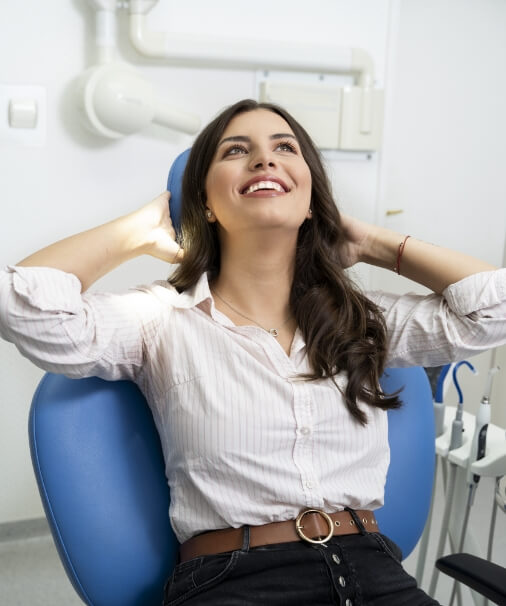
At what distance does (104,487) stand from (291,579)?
342 millimetres

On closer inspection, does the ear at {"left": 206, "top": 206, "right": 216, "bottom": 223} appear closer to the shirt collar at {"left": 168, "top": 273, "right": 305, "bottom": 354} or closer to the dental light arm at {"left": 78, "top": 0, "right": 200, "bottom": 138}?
the shirt collar at {"left": 168, "top": 273, "right": 305, "bottom": 354}

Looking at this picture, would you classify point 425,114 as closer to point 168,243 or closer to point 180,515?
point 168,243

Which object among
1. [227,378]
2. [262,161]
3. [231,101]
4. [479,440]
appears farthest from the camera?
[231,101]

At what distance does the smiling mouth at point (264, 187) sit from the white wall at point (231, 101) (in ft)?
2.98

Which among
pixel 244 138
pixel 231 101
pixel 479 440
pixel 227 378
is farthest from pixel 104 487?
pixel 231 101

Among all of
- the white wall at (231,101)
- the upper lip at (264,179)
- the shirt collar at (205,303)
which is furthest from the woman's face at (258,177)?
the white wall at (231,101)

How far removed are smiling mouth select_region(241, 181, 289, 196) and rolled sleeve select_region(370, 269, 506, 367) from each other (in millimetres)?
327

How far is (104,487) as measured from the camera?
3.83 feet

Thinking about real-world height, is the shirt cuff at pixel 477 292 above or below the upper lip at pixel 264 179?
below

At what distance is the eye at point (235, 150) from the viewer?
1.38 metres

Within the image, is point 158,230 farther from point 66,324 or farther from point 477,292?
point 477,292

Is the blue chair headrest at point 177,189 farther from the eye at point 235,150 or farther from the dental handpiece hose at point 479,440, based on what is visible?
the dental handpiece hose at point 479,440

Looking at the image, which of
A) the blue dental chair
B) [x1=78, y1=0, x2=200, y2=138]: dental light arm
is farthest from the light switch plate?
the blue dental chair

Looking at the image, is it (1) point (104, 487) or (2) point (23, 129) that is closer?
(1) point (104, 487)
